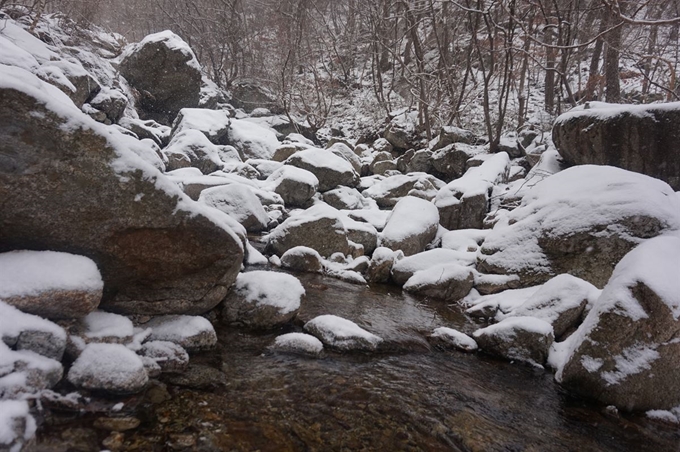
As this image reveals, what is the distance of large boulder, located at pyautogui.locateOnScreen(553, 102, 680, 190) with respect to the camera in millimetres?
6508

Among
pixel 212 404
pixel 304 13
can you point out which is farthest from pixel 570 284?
pixel 304 13

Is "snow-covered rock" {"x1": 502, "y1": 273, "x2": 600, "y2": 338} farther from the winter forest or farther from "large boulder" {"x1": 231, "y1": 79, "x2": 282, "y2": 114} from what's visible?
"large boulder" {"x1": 231, "y1": 79, "x2": 282, "y2": 114}

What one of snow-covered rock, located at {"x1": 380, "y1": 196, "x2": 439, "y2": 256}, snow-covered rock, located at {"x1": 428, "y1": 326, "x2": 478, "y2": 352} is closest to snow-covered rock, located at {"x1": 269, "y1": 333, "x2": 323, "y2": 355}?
snow-covered rock, located at {"x1": 428, "y1": 326, "x2": 478, "y2": 352}

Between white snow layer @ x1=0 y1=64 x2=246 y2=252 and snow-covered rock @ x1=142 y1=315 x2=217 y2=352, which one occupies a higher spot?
white snow layer @ x1=0 y1=64 x2=246 y2=252

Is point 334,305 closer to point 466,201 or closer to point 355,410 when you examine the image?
point 355,410

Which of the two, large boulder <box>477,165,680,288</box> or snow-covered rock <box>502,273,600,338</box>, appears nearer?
snow-covered rock <box>502,273,600,338</box>

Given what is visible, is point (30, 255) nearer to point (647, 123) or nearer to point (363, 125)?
point (647, 123)

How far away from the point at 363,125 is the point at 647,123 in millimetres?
13449

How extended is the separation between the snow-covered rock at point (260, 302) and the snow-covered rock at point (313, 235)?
269 cm

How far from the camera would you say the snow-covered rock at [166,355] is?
9.52 feet

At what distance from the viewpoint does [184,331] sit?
329cm

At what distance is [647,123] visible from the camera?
260 inches

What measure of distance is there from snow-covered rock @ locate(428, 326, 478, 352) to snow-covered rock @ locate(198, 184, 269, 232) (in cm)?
464

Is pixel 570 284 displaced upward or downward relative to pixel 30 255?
downward
